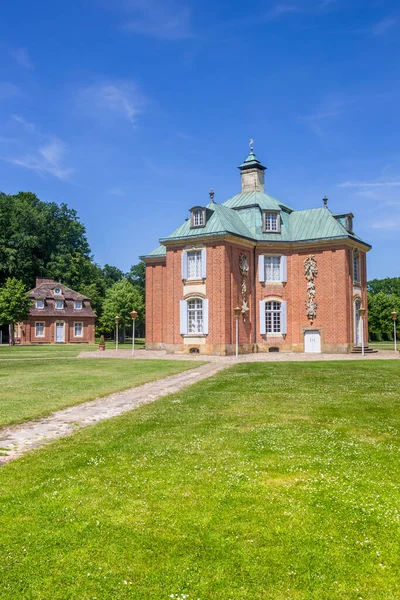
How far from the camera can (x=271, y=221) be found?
136 ft

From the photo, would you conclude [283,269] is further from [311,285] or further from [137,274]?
[137,274]

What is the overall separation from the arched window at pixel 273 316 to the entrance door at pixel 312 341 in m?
1.77

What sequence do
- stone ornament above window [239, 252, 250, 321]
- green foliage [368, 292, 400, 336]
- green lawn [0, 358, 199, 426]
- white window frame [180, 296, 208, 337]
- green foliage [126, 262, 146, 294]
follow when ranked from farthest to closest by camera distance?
green foliage [126, 262, 146, 294]
green foliage [368, 292, 400, 336]
stone ornament above window [239, 252, 250, 321]
white window frame [180, 296, 208, 337]
green lawn [0, 358, 199, 426]

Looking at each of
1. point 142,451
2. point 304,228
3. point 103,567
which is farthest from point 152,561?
point 304,228

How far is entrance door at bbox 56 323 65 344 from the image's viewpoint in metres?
62.4

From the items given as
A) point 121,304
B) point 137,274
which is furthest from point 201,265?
point 137,274

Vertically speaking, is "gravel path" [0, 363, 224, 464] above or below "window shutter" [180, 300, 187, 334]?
below

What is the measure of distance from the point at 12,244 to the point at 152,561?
68.1 metres

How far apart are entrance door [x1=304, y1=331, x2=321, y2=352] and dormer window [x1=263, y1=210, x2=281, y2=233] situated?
8755 mm

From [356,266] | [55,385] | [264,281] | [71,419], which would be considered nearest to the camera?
[71,419]

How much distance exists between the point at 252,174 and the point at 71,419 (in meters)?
38.0

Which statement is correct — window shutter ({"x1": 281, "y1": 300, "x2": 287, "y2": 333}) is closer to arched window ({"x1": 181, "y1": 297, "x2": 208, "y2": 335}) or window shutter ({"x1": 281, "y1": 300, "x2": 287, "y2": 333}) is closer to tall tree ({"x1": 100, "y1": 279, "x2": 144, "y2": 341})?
arched window ({"x1": 181, "y1": 297, "x2": 208, "y2": 335})

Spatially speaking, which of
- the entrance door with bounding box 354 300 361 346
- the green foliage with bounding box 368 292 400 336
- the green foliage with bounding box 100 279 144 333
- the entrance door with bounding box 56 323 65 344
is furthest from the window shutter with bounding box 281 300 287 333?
the green foliage with bounding box 368 292 400 336

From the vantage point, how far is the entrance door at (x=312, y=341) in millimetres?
39000
